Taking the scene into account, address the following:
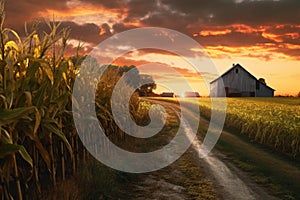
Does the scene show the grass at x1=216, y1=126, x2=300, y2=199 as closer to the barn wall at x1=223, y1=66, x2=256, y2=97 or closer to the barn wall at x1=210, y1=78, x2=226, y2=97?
the barn wall at x1=223, y1=66, x2=256, y2=97

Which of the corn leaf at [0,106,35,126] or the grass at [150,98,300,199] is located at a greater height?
the corn leaf at [0,106,35,126]

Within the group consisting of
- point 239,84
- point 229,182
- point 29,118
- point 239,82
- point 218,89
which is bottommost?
point 229,182

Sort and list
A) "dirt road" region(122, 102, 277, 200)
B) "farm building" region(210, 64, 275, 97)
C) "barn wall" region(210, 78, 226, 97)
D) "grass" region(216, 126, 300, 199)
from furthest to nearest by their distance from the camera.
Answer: "barn wall" region(210, 78, 226, 97) < "farm building" region(210, 64, 275, 97) < "grass" region(216, 126, 300, 199) < "dirt road" region(122, 102, 277, 200)

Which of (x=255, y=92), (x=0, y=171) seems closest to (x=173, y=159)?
(x=0, y=171)

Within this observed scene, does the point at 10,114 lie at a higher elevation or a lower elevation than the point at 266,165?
higher

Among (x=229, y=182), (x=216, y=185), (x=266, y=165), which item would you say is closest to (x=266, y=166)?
(x=266, y=165)

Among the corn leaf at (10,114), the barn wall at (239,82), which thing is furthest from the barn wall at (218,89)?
the corn leaf at (10,114)

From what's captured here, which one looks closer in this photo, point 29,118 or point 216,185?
point 29,118

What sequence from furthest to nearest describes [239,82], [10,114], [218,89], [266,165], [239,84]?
1. [218,89]
2. [239,84]
3. [239,82]
4. [266,165]
5. [10,114]

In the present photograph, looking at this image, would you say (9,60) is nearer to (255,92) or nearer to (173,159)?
(173,159)

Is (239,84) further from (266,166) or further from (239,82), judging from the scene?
(266,166)

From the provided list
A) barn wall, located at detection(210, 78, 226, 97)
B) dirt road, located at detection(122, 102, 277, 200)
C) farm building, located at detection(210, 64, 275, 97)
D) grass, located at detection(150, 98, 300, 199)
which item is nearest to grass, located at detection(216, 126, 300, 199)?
grass, located at detection(150, 98, 300, 199)

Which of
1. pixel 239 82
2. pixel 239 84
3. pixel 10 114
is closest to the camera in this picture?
pixel 10 114

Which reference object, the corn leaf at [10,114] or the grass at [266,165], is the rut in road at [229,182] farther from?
the corn leaf at [10,114]
